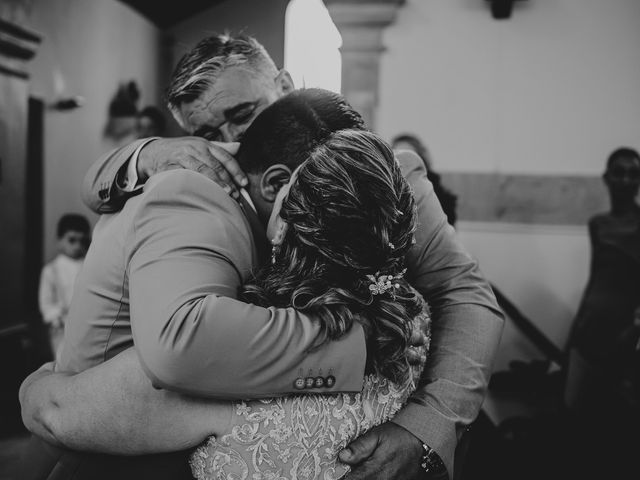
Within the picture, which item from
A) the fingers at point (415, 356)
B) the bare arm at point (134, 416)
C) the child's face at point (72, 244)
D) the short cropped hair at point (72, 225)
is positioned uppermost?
the fingers at point (415, 356)

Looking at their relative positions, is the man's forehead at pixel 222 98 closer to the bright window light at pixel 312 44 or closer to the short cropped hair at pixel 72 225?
the bright window light at pixel 312 44

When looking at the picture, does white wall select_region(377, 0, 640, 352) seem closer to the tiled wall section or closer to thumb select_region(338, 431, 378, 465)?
the tiled wall section

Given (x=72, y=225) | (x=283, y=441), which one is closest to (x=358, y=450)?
(x=283, y=441)

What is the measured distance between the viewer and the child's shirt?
14.3 feet

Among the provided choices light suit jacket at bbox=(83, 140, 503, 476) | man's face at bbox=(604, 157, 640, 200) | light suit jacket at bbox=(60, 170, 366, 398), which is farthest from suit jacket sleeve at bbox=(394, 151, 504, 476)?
man's face at bbox=(604, 157, 640, 200)

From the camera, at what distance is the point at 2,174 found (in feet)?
15.3

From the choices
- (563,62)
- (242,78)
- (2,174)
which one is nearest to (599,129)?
(563,62)

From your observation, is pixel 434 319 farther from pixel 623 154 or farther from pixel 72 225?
pixel 72 225

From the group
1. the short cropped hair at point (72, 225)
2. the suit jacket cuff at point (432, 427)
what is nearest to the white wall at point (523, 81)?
the short cropped hair at point (72, 225)

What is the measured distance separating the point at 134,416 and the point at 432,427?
22.6 inches

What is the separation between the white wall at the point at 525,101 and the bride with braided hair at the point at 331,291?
3.85 metres

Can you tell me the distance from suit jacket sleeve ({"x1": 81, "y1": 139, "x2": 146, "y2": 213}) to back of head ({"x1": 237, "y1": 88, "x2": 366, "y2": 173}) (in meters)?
0.28

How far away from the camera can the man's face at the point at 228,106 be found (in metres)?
1.84

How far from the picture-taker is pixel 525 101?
4812 millimetres
